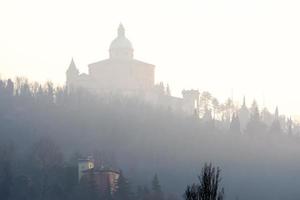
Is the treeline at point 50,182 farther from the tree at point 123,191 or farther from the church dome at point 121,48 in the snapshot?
the church dome at point 121,48

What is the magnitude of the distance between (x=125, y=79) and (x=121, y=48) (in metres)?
4.83

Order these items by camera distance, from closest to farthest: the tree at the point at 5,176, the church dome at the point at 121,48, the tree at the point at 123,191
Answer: the tree at the point at 123,191 < the tree at the point at 5,176 < the church dome at the point at 121,48

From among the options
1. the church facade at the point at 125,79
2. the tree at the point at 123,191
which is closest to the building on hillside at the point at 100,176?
the tree at the point at 123,191

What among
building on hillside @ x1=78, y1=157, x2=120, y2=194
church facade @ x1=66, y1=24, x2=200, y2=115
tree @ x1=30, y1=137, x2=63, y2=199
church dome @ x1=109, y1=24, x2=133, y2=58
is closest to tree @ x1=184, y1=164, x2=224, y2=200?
building on hillside @ x1=78, y1=157, x2=120, y2=194

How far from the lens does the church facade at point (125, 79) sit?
11312cm

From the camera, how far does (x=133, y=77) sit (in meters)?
117

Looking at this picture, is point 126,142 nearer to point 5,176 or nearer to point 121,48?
point 5,176

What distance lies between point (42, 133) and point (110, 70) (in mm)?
30973

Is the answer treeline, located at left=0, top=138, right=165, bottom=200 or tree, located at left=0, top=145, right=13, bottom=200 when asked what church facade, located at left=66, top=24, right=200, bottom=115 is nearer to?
treeline, located at left=0, top=138, right=165, bottom=200

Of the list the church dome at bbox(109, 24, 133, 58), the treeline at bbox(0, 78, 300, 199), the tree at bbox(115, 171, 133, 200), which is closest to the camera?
the tree at bbox(115, 171, 133, 200)

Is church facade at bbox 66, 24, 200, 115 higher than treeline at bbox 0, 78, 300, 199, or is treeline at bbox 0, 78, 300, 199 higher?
church facade at bbox 66, 24, 200, 115

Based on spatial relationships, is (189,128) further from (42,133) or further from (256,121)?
(42,133)

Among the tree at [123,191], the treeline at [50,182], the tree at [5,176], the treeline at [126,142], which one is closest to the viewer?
the tree at [123,191]

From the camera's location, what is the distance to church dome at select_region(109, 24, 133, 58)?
118 m
